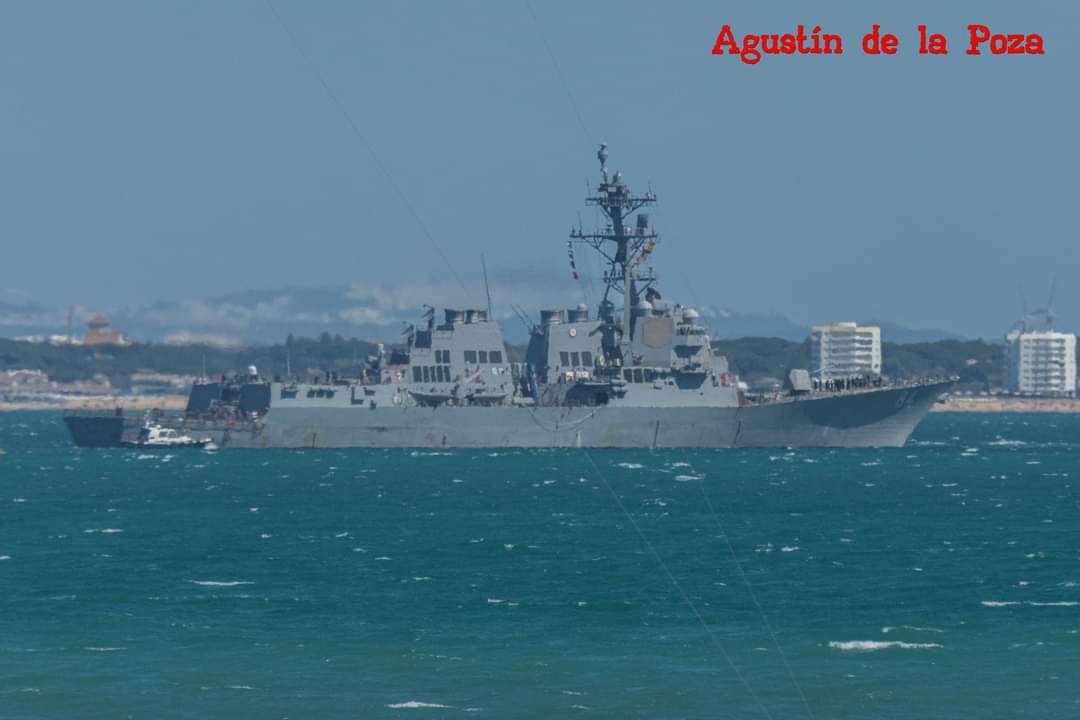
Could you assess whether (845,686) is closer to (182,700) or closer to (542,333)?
(182,700)

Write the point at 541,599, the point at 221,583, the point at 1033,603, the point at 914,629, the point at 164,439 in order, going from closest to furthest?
1. the point at 914,629
2. the point at 1033,603
3. the point at 541,599
4. the point at 221,583
5. the point at 164,439

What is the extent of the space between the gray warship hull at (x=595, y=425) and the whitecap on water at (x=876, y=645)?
1864 inches

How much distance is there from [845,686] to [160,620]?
469 inches

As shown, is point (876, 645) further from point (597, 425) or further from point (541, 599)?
point (597, 425)

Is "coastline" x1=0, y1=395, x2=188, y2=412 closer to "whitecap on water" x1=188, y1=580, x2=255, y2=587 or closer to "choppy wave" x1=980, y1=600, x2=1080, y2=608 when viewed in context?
"whitecap on water" x1=188, y1=580, x2=255, y2=587

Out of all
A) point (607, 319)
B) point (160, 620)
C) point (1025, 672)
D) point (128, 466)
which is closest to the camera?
point (1025, 672)

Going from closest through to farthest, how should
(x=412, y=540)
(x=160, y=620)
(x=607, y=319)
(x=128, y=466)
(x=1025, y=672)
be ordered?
(x=1025, y=672), (x=160, y=620), (x=412, y=540), (x=128, y=466), (x=607, y=319)

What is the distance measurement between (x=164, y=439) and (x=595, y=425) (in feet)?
62.3

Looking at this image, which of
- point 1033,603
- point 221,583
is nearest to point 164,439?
point 221,583

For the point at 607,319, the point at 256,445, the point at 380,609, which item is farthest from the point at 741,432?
the point at 380,609

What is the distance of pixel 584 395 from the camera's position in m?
77.9

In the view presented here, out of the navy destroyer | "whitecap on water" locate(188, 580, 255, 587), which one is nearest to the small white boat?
the navy destroyer

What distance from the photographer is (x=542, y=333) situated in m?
80.4

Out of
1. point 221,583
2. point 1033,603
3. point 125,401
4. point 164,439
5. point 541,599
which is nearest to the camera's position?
point 1033,603
